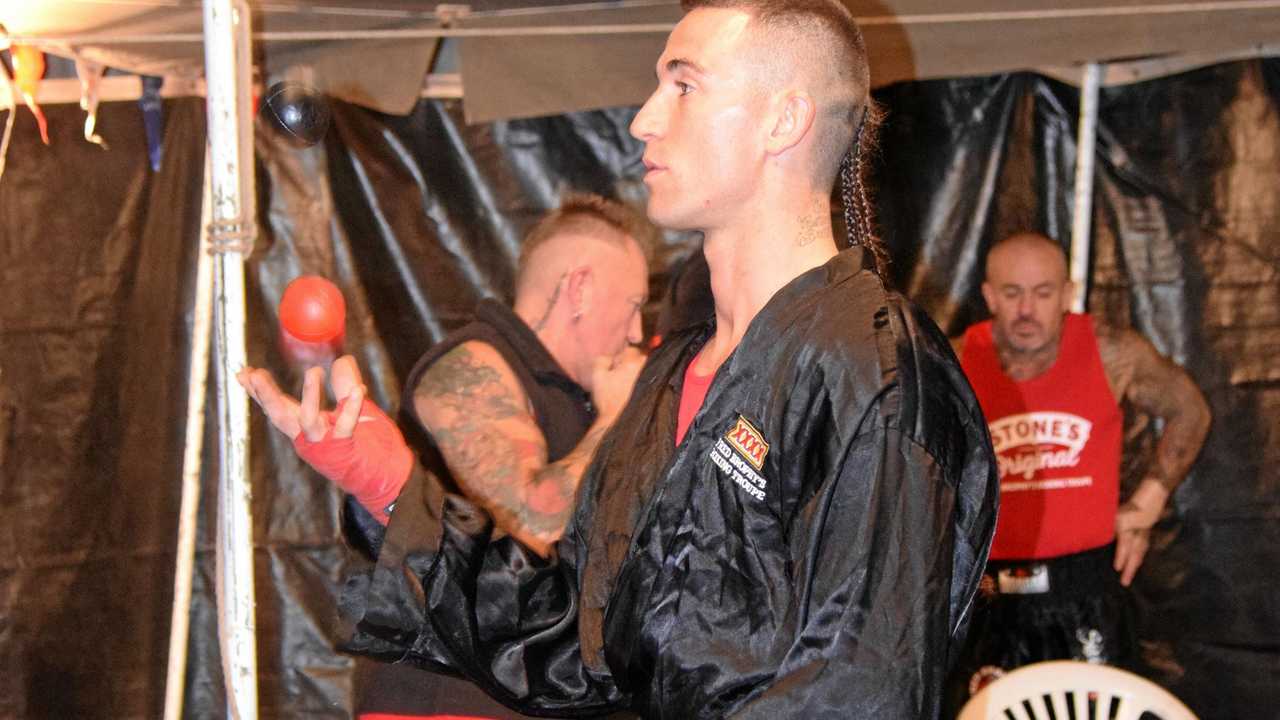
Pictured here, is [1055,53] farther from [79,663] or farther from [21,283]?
[79,663]

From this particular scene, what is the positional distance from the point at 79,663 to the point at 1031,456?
3351 millimetres

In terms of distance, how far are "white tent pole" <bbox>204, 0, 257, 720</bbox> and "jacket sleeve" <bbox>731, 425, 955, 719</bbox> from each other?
4.53ft

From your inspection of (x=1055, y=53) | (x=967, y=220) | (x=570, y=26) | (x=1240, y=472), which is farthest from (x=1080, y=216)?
(x=570, y=26)

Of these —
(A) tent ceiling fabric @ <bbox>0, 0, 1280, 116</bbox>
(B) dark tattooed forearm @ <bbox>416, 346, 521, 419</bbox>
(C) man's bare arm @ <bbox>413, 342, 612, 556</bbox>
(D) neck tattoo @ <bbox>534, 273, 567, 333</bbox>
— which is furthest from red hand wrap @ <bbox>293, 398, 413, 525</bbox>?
(A) tent ceiling fabric @ <bbox>0, 0, 1280, 116</bbox>

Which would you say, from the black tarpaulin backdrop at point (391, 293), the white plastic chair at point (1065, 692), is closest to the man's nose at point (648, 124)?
the white plastic chair at point (1065, 692)

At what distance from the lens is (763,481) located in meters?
1.56

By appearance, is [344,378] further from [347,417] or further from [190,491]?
[190,491]

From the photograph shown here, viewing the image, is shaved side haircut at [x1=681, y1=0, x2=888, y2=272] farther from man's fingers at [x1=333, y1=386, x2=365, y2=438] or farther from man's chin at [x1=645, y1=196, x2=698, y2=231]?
man's fingers at [x1=333, y1=386, x2=365, y2=438]

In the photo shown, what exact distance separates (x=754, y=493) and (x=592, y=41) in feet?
9.50

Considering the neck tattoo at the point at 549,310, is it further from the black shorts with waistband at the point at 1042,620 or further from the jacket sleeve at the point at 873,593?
the jacket sleeve at the point at 873,593

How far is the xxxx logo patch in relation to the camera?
1.57m

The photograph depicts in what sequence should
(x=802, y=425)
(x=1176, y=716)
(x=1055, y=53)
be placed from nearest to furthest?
(x=802, y=425), (x=1176, y=716), (x=1055, y=53)

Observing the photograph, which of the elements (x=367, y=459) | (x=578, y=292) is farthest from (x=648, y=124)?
(x=578, y=292)

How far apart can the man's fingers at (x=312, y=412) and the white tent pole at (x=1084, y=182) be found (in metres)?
3.67
